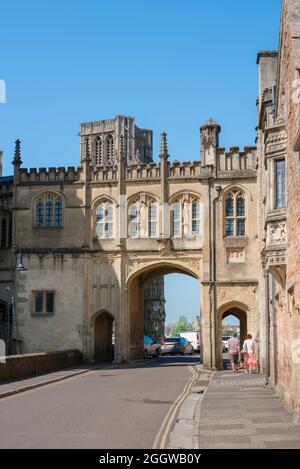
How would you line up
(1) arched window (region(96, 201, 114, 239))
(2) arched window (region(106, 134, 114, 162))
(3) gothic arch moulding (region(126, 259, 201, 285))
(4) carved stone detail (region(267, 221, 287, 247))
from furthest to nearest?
(2) arched window (region(106, 134, 114, 162)) < (1) arched window (region(96, 201, 114, 239)) < (3) gothic arch moulding (region(126, 259, 201, 285)) < (4) carved stone detail (region(267, 221, 287, 247))

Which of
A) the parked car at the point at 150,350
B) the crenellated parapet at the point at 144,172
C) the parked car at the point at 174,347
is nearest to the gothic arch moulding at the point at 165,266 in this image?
the crenellated parapet at the point at 144,172

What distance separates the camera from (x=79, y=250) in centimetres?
4128

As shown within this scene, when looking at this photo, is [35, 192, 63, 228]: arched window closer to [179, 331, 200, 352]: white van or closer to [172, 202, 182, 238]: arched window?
[172, 202, 182, 238]: arched window

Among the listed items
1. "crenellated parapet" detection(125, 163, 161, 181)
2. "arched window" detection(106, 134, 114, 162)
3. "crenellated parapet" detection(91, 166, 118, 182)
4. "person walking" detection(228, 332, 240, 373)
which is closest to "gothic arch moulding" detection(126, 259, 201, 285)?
"crenellated parapet" detection(125, 163, 161, 181)

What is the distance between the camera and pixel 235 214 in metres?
39.8

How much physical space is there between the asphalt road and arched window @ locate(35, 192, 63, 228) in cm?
1520

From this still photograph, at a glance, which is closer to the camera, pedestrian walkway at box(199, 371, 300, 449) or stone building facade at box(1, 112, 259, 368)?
pedestrian walkway at box(199, 371, 300, 449)

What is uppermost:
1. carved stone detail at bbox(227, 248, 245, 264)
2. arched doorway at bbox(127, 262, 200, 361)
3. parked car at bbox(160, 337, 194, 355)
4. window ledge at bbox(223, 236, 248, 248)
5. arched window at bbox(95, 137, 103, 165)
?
arched window at bbox(95, 137, 103, 165)

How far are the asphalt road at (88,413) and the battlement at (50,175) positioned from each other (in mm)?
16623

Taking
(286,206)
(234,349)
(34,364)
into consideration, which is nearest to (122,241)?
(234,349)

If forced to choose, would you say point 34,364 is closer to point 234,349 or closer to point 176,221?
point 234,349

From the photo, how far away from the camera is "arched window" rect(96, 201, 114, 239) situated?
41.7 meters

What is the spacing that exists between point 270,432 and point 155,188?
28.5 meters
